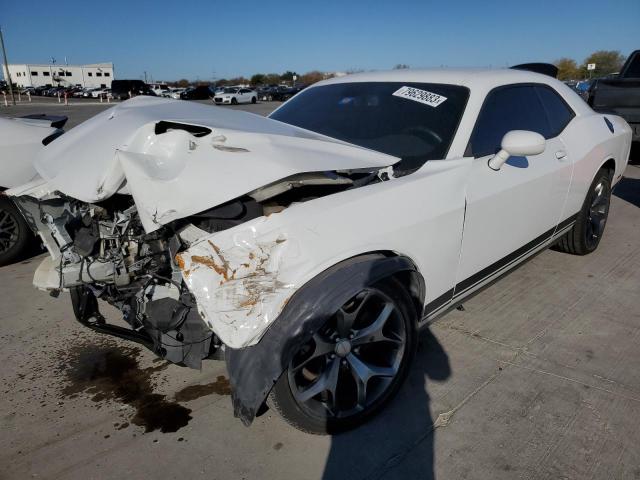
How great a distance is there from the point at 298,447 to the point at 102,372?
1.30 m

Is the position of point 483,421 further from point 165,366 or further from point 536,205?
point 165,366

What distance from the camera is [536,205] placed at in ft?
9.76

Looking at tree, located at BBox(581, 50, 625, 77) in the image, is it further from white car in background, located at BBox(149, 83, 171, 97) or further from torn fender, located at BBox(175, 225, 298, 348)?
torn fender, located at BBox(175, 225, 298, 348)

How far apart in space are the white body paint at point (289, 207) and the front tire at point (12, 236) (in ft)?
5.87

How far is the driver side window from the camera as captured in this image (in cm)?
263

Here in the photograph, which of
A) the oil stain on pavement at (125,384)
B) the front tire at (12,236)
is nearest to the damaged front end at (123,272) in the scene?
the oil stain on pavement at (125,384)

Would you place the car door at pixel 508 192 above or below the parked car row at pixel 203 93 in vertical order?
above

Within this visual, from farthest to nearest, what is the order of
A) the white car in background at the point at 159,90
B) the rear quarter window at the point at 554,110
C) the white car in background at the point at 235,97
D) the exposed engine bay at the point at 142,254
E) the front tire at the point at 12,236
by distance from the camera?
the white car in background at the point at 159,90
the white car in background at the point at 235,97
the front tire at the point at 12,236
the rear quarter window at the point at 554,110
the exposed engine bay at the point at 142,254

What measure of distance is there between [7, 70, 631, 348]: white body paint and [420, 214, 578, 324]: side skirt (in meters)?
0.02

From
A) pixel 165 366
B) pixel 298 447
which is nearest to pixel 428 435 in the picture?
pixel 298 447

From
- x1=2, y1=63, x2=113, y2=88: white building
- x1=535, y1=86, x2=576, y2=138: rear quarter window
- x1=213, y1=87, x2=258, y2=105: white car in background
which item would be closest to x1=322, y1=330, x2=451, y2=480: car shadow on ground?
x1=535, y1=86, x2=576, y2=138: rear quarter window

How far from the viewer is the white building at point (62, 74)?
293 ft

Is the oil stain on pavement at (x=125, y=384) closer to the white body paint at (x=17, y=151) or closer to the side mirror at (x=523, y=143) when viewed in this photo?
the white body paint at (x=17, y=151)

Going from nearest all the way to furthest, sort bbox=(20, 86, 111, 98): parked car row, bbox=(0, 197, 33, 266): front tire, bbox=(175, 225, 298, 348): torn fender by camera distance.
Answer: bbox=(175, 225, 298, 348): torn fender
bbox=(0, 197, 33, 266): front tire
bbox=(20, 86, 111, 98): parked car row
